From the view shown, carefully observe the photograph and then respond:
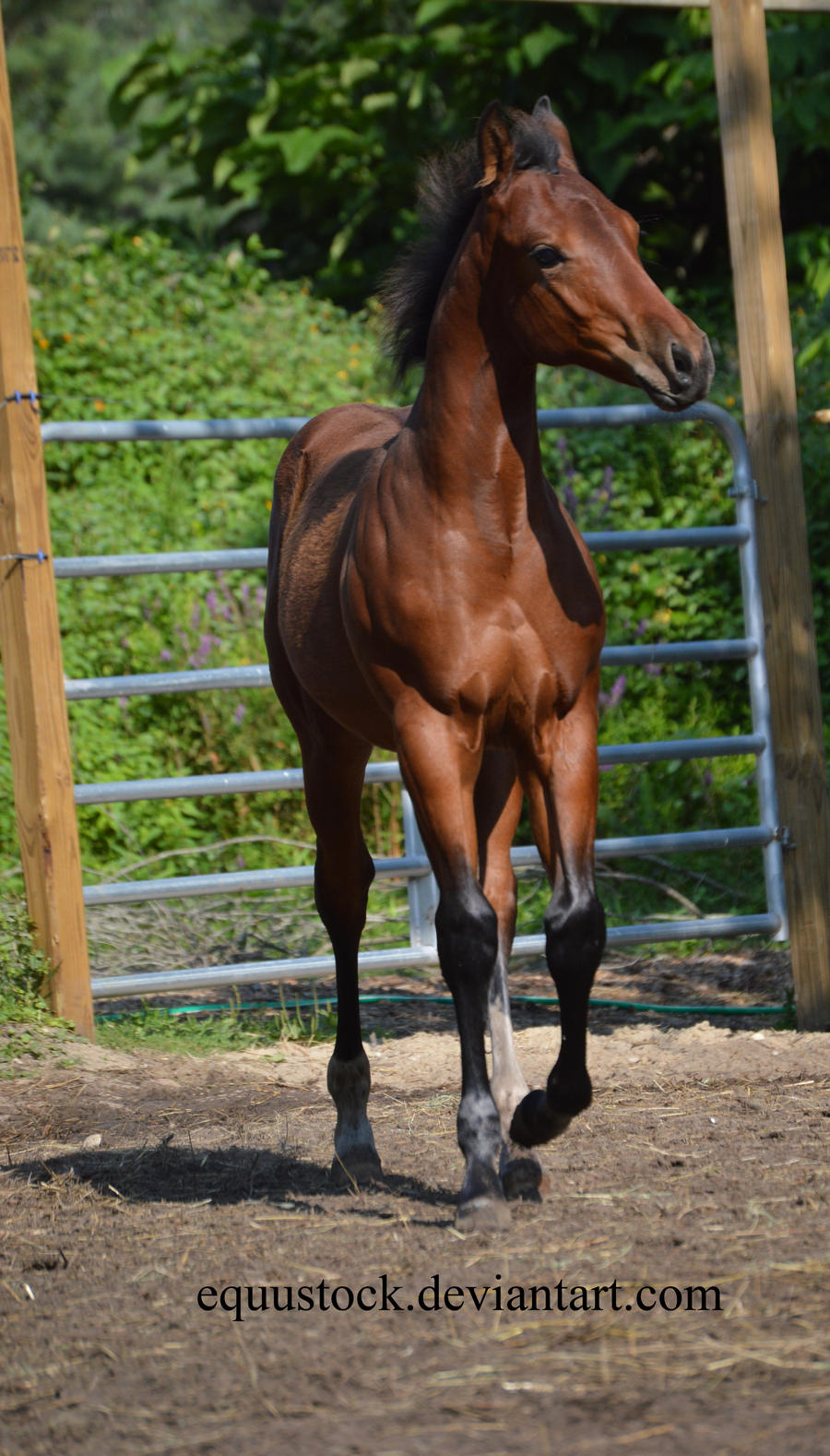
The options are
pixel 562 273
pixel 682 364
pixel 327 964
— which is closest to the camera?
pixel 682 364

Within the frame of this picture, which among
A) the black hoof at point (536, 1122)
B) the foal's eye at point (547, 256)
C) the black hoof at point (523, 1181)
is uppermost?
the foal's eye at point (547, 256)

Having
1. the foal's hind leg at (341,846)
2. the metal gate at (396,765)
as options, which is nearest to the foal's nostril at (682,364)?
the foal's hind leg at (341,846)

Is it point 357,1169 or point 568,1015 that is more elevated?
point 568,1015

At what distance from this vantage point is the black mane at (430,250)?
10.7 ft

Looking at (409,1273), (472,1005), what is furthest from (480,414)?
(409,1273)

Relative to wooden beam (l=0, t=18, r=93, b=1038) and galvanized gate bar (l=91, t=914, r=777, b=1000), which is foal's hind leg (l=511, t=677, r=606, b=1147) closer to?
galvanized gate bar (l=91, t=914, r=777, b=1000)

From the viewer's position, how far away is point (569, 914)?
3.00 metres

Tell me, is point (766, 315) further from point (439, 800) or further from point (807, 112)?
point (807, 112)

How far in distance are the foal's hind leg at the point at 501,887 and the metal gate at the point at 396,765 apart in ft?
5.31

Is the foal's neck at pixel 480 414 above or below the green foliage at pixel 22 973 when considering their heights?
above

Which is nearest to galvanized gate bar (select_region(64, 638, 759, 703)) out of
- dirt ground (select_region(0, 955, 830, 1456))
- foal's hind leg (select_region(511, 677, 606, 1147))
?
dirt ground (select_region(0, 955, 830, 1456))

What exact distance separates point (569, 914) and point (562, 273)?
4.12ft

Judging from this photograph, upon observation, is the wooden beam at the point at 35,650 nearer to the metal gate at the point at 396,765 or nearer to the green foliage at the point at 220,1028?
the metal gate at the point at 396,765

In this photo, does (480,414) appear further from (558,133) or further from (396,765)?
(396,765)
